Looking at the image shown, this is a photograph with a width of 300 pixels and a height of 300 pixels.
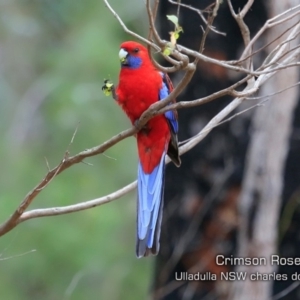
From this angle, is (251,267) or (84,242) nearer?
(251,267)

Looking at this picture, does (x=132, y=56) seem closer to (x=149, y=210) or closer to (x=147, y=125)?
(x=147, y=125)

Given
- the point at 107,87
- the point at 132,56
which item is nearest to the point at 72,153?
the point at 132,56

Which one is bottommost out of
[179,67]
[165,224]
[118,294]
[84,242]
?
[118,294]

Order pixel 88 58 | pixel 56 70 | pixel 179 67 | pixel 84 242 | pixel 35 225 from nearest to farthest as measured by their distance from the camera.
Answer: pixel 179 67 → pixel 84 242 → pixel 35 225 → pixel 88 58 → pixel 56 70

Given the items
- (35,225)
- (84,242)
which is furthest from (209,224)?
(35,225)

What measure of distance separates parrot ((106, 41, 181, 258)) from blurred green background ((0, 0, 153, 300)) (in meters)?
2.95

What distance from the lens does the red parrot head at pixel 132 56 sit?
434 cm

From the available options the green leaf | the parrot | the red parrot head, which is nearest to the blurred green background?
the parrot

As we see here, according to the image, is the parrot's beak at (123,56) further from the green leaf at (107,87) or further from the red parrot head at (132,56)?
the green leaf at (107,87)

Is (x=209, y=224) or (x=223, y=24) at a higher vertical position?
(x=223, y=24)

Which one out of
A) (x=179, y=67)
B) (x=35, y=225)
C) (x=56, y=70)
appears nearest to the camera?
(x=179, y=67)

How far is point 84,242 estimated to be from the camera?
7.80 meters

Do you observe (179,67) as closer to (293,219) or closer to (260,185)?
(260,185)

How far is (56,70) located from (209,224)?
14.8ft
